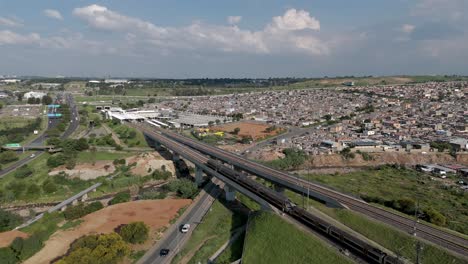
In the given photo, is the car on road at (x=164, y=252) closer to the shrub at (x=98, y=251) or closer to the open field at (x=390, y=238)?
the shrub at (x=98, y=251)

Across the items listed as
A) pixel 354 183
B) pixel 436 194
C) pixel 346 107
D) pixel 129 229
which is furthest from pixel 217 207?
pixel 346 107

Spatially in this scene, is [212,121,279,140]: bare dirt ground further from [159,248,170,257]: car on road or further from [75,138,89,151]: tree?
[159,248,170,257]: car on road

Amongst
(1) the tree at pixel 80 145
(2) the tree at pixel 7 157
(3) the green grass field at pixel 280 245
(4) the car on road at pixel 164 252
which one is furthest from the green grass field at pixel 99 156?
(3) the green grass field at pixel 280 245

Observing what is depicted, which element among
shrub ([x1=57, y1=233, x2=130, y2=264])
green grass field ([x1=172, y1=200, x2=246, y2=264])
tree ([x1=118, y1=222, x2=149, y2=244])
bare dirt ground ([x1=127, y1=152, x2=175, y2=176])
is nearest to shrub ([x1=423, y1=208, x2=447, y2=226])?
green grass field ([x1=172, y1=200, x2=246, y2=264])

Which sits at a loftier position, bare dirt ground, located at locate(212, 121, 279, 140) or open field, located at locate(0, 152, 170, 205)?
bare dirt ground, located at locate(212, 121, 279, 140)

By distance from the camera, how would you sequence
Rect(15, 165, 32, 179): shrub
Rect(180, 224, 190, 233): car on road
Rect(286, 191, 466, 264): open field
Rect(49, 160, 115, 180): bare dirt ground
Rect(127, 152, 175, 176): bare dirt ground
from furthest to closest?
Rect(127, 152, 175, 176): bare dirt ground → Rect(49, 160, 115, 180): bare dirt ground → Rect(15, 165, 32, 179): shrub → Rect(180, 224, 190, 233): car on road → Rect(286, 191, 466, 264): open field

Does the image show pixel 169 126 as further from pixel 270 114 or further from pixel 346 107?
pixel 346 107

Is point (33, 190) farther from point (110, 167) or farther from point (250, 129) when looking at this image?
point (250, 129)
